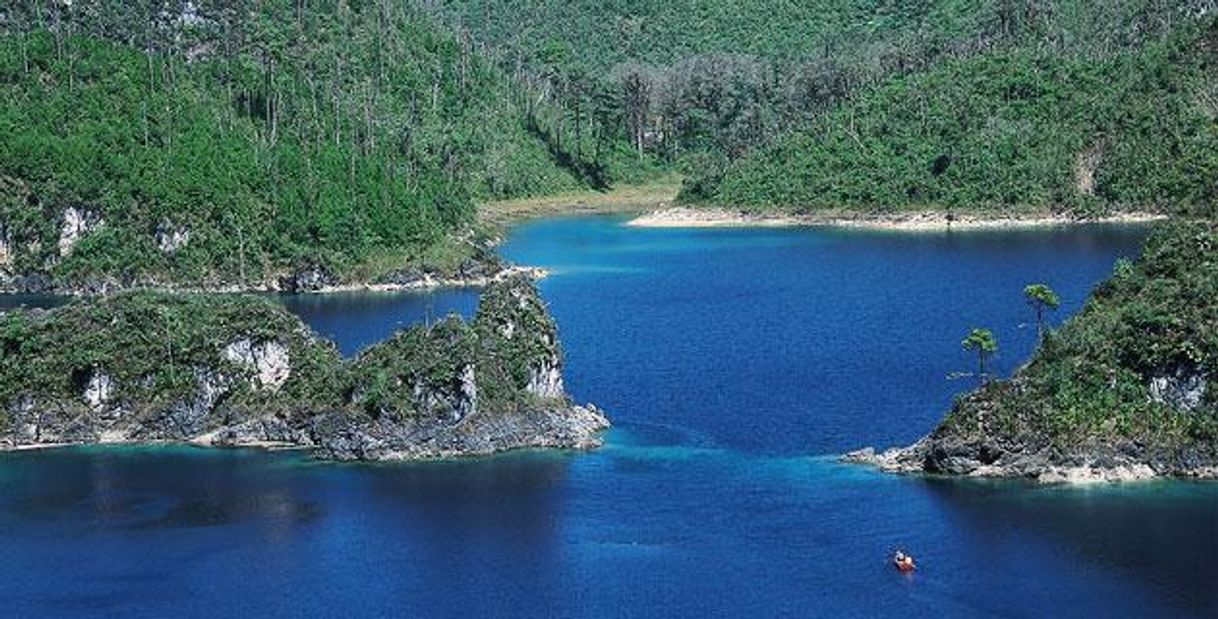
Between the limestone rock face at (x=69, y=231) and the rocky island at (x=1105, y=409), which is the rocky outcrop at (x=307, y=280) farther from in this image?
the rocky island at (x=1105, y=409)

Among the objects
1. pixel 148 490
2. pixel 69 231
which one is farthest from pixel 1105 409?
pixel 69 231

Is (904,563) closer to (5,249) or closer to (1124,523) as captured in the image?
(1124,523)

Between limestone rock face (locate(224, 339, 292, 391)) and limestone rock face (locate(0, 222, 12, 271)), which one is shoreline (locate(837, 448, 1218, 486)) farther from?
limestone rock face (locate(0, 222, 12, 271))

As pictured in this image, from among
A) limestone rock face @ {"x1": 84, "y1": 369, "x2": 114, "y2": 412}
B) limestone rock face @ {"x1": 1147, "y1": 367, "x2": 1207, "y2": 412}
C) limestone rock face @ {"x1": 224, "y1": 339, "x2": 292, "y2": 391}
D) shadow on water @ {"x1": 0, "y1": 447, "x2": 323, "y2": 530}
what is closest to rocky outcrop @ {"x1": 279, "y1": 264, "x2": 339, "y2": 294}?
limestone rock face @ {"x1": 84, "y1": 369, "x2": 114, "y2": 412}

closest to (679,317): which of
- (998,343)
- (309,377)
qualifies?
(998,343)

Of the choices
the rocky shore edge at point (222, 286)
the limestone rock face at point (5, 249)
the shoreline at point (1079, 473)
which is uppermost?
the limestone rock face at point (5, 249)

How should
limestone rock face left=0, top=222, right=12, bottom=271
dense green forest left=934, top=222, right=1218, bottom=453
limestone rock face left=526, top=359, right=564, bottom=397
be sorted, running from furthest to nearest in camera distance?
limestone rock face left=0, top=222, right=12, bottom=271 → limestone rock face left=526, top=359, right=564, bottom=397 → dense green forest left=934, top=222, right=1218, bottom=453

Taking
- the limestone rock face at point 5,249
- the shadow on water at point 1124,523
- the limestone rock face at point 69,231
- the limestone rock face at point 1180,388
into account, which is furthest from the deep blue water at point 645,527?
the limestone rock face at point 5,249
